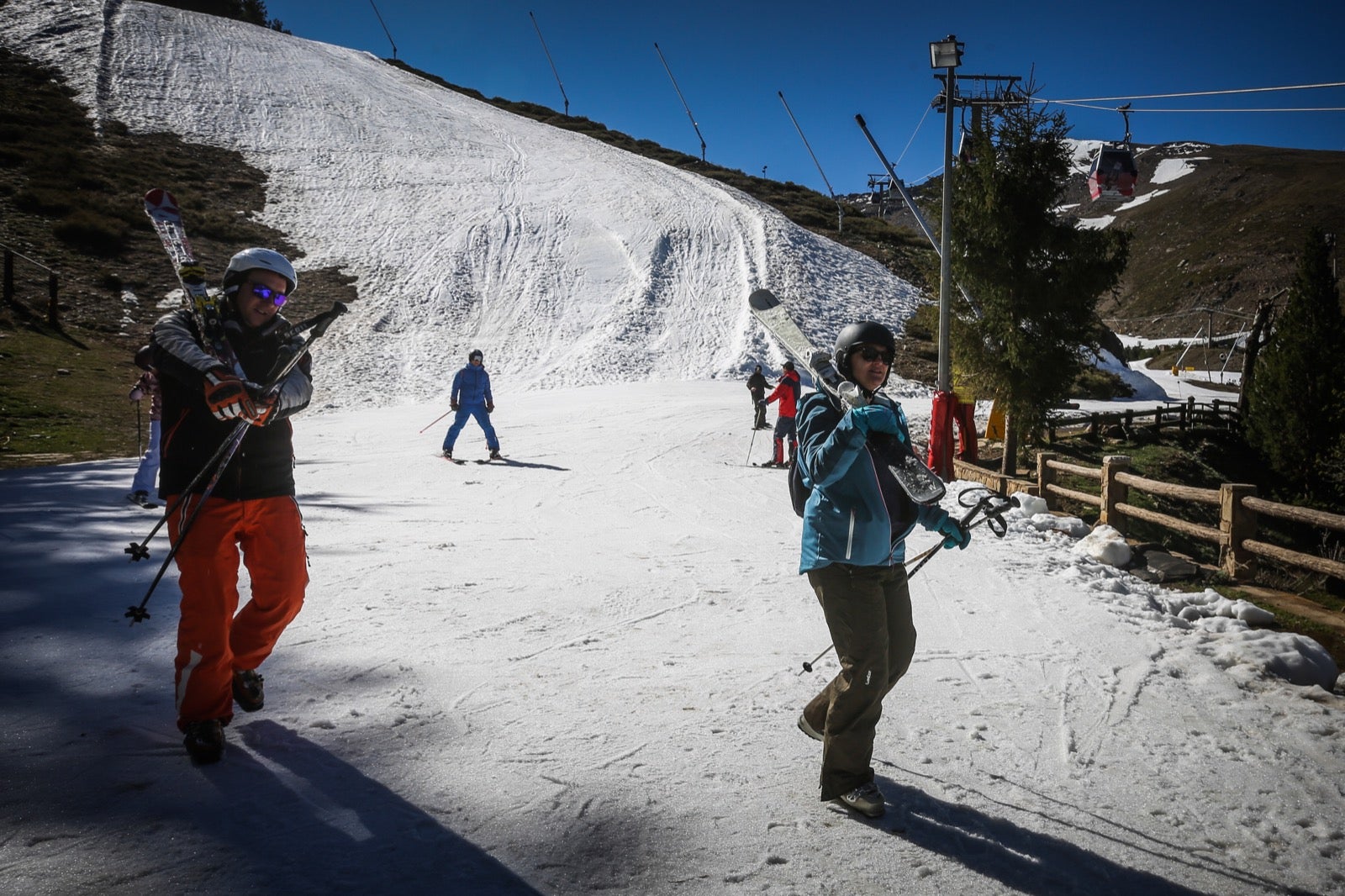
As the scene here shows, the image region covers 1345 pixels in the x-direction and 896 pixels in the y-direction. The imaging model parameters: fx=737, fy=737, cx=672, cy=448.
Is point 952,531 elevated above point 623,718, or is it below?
above

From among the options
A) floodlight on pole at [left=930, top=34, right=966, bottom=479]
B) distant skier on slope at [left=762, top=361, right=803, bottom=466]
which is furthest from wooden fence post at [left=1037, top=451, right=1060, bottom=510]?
distant skier on slope at [left=762, top=361, right=803, bottom=466]

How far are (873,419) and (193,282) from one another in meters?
3.38

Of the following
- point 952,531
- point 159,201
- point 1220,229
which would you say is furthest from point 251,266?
point 1220,229

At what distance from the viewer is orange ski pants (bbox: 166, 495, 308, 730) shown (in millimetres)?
3092

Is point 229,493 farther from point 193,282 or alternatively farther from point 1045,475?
point 1045,475

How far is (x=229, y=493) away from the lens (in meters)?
3.17

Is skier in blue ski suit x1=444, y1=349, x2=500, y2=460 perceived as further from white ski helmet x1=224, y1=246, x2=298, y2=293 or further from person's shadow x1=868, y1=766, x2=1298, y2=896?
person's shadow x1=868, y1=766, x2=1298, y2=896

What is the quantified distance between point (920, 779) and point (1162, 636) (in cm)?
307

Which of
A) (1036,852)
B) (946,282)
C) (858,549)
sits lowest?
(1036,852)

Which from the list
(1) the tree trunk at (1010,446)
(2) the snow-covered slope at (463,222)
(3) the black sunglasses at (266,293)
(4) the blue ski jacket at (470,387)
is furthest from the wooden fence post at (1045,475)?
(2) the snow-covered slope at (463,222)

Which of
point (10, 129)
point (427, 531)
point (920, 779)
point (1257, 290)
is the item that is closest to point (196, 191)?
point (10, 129)

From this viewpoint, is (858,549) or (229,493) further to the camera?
(229,493)

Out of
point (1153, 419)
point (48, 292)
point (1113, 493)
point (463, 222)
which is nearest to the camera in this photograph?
point (1113, 493)

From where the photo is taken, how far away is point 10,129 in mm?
36688
